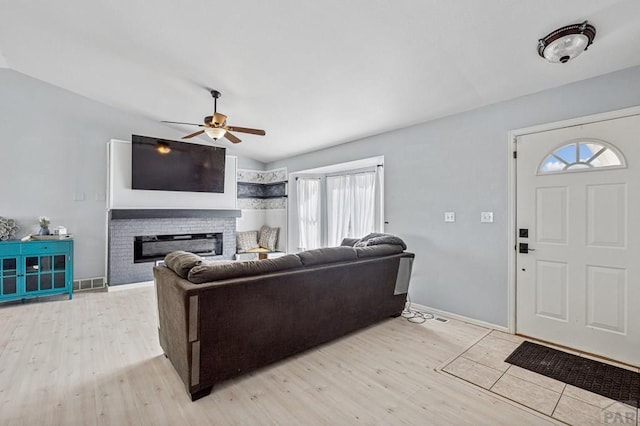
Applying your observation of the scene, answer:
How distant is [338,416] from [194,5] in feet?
10.5

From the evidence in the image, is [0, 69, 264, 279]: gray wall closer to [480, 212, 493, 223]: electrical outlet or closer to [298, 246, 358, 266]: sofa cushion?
[298, 246, 358, 266]: sofa cushion

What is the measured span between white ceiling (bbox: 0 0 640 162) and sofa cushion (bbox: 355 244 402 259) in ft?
5.39

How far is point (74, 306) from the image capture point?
4.00 metres

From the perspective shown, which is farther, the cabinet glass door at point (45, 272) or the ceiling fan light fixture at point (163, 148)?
the ceiling fan light fixture at point (163, 148)

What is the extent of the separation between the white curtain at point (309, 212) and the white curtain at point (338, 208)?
0.26m

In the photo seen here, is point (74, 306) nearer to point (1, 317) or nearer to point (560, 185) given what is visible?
point (1, 317)

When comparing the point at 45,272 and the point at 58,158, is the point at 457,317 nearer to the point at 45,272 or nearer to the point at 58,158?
the point at 45,272

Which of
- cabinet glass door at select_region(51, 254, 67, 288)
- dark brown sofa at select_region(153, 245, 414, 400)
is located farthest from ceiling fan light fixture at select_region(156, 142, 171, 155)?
dark brown sofa at select_region(153, 245, 414, 400)

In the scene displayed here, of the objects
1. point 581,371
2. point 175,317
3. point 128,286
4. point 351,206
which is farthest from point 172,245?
point 581,371

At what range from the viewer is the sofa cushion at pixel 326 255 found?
259cm

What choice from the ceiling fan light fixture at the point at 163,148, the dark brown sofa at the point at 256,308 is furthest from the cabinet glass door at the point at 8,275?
the dark brown sofa at the point at 256,308

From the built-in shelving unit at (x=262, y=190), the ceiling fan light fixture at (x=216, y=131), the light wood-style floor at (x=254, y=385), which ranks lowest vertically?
Answer: the light wood-style floor at (x=254, y=385)

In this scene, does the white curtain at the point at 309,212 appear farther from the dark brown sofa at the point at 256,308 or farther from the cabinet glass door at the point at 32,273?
the cabinet glass door at the point at 32,273

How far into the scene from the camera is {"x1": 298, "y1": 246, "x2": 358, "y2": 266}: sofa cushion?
8.48ft
